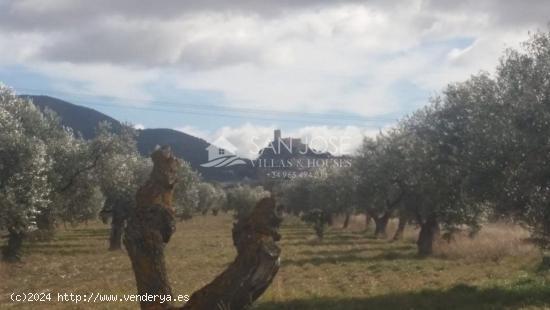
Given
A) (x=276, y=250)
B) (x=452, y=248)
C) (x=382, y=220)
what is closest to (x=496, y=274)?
(x=452, y=248)

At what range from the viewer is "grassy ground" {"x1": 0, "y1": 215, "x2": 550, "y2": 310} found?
59.5 feet

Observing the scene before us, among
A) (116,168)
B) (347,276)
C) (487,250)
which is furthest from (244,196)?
(347,276)

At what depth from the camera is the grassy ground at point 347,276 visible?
59.5 ft

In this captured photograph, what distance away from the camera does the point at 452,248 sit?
36.2 meters

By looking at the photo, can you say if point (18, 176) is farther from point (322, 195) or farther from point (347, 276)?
point (322, 195)

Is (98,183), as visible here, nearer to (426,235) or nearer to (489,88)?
(426,235)

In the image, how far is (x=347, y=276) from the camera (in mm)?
26172

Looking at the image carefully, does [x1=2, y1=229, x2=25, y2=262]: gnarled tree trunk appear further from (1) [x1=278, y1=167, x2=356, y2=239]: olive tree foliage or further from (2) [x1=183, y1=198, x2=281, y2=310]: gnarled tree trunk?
(2) [x1=183, y1=198, x2=281, y2=310]: gnarled tree trunk

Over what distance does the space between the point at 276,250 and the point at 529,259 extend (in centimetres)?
1943

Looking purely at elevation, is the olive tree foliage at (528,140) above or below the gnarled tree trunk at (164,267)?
above

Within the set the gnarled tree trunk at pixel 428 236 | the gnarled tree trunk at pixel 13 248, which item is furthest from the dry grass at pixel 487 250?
the gnarled tree trunk at pixel 13 248

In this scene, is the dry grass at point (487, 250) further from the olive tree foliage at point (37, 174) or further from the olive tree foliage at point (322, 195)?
the olive tree foliage at point (37, 174)

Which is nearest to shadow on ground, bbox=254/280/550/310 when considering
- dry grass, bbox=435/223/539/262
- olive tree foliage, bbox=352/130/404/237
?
dry grass, bbox=435/223/539/262

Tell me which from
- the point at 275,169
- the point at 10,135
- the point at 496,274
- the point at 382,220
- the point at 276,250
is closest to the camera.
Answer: the point at 276,250
